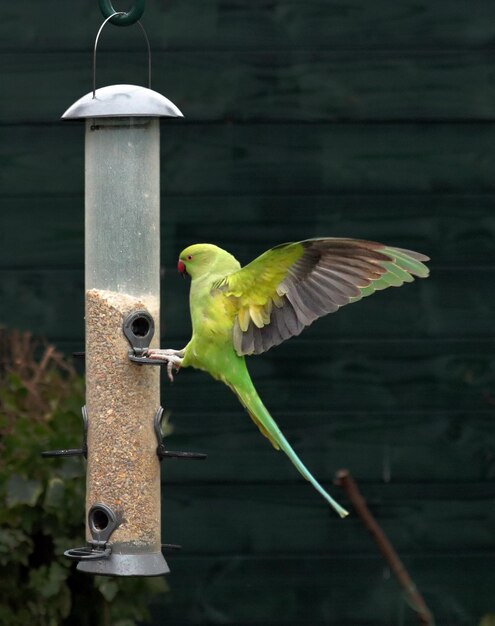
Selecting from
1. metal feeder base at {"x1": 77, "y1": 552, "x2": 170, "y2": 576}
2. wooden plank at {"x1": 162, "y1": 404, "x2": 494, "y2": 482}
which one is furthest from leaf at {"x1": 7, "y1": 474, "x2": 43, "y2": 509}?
wooden plank at {"x1": 162, "y1": 404, "x2": 494, "y2": 482}

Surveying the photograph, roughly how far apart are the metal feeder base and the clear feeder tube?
0.02 m

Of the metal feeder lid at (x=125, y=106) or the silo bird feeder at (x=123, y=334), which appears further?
the silo bird feeder at (x=123, y=334)

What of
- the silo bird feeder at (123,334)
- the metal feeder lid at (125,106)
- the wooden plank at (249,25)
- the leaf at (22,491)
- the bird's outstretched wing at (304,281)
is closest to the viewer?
the bird's outstretched wing at (304,281)

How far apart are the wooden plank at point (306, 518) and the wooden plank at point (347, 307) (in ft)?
1.63

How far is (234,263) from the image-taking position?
2.99 metres

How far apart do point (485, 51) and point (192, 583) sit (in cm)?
199

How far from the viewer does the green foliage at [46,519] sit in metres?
3.58

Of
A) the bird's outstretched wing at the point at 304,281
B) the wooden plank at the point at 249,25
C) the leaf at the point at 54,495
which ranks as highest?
the wooden plank at the point at 249,25

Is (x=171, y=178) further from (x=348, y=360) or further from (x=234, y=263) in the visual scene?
(x=234, y=263)

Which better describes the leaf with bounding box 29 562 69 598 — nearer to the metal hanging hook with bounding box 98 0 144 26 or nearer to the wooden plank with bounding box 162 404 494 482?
the wooden plank with bounding box 162 404 494 482

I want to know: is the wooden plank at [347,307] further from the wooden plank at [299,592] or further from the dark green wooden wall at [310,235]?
the wooden plank at [299,592]

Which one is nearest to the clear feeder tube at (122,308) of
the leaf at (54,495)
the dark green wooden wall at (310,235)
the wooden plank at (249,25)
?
the leaf at (54,495)

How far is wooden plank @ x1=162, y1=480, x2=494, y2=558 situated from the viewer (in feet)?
14.3

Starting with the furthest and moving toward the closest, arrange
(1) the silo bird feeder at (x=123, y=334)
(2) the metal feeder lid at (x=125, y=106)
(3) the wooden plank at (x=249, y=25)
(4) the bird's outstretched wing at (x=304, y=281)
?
1. (3) the wooden plank at (x=249, y=25)
2. (1) the silo bird feeder at (x=123, y=334)
3. (2) the metal feeder lid at (x=125, y=106)
4. (4) the bird's outstretched wing at (x=304, y=281)
